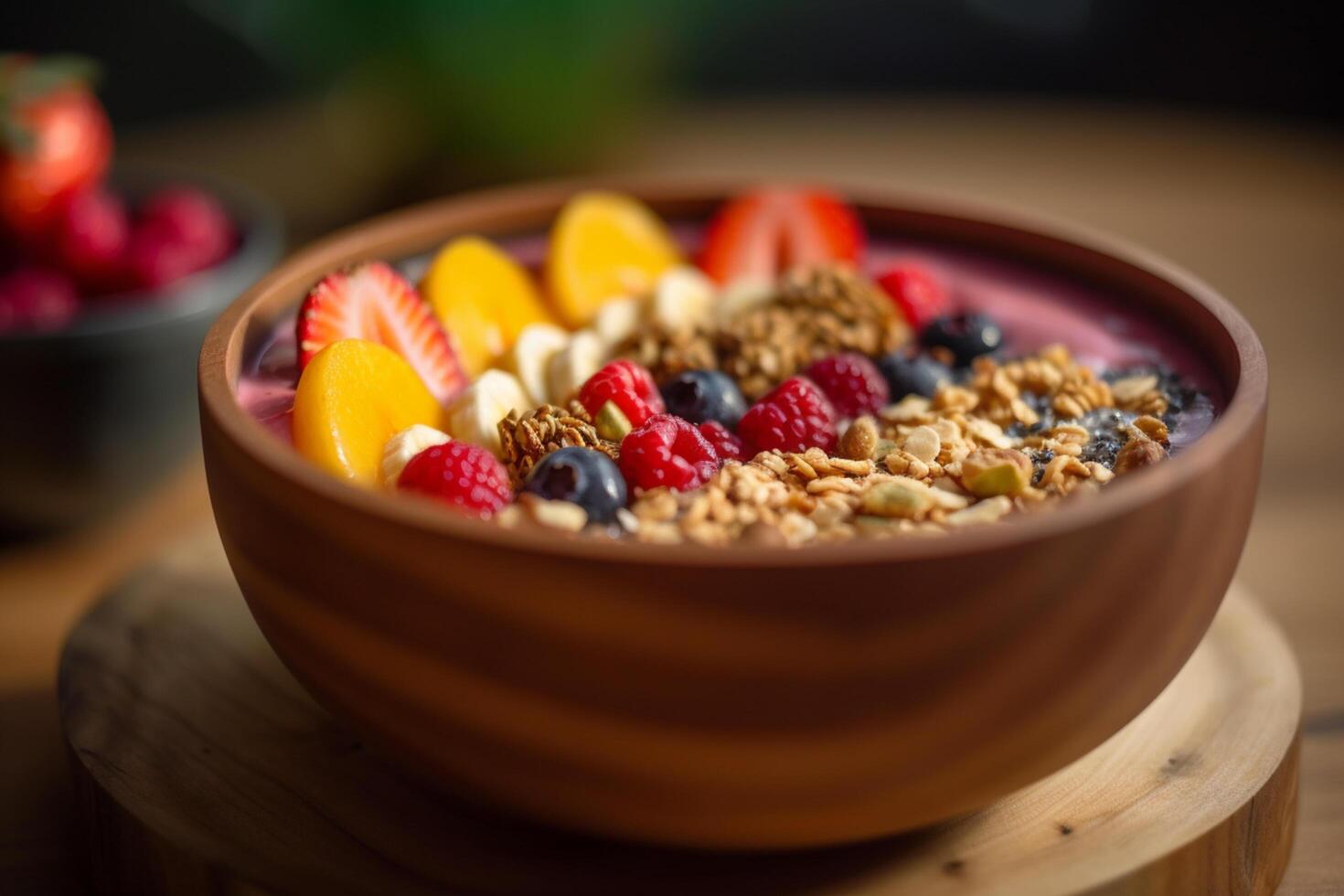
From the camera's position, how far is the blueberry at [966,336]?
3.16ft

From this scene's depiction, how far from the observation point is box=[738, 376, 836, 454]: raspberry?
838mm

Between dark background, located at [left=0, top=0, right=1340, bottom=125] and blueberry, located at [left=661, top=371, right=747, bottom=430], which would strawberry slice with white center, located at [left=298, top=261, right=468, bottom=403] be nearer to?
blueberry, located at [left=661, top=371, right=747, bottom=430]

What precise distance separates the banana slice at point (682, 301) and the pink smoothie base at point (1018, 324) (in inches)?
3.1

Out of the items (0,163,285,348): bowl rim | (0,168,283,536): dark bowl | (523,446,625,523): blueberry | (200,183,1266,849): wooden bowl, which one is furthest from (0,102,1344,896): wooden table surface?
(523,446,625,523): blueberry

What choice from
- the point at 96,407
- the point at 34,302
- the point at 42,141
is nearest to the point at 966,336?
the point at 96,407

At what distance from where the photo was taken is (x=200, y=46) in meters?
2.36

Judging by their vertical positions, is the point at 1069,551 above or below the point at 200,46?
above

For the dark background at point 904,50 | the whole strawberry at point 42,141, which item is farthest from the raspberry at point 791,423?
the dark background at point 904,50

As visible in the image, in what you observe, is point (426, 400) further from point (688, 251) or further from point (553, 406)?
point (688, 251)

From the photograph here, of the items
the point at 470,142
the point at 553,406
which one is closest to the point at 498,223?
the point at 553,406

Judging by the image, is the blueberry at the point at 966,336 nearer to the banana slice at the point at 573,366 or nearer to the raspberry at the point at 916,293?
the raspberry at the point at 916,293

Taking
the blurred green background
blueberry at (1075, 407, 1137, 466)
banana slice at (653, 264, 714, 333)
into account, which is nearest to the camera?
blueberry at (1075, 407, 1137, 466)

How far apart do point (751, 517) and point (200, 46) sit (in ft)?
6.58

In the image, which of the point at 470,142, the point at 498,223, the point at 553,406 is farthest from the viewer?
the point at 470,142
